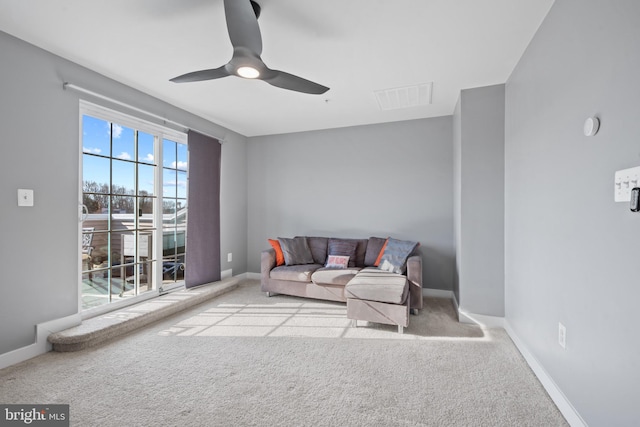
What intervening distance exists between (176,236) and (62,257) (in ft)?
4.74

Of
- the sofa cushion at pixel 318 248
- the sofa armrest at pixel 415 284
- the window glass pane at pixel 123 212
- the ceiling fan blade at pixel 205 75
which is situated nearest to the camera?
the ceiling fan blade at pixel 205 75

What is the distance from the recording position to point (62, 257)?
2.63 metres

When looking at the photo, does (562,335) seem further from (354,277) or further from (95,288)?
(95,288)

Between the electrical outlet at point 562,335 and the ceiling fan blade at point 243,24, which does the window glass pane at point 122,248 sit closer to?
the ceiling fan blade at point 243,24

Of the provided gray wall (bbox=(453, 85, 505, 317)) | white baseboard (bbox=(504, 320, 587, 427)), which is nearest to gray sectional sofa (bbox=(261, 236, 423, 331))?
gray wall (bbox=(453, 85, 505, 317))

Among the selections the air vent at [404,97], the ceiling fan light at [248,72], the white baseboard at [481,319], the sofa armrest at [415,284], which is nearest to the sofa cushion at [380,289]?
the sofa armrest at [415,284]

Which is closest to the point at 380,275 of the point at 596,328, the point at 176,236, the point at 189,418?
the point at 596,328

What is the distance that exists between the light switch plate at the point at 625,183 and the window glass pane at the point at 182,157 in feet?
13.8

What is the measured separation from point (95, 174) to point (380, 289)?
123 inches

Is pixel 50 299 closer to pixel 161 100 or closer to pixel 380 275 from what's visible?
pixel 161 100

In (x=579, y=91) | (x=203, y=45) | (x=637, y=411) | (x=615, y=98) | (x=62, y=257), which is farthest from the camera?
(x=62, y=257)

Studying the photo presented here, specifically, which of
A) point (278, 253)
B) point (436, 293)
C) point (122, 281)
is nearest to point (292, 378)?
point (278, 253)

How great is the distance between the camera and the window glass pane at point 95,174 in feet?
9.61

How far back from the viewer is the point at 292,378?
7.00ft
